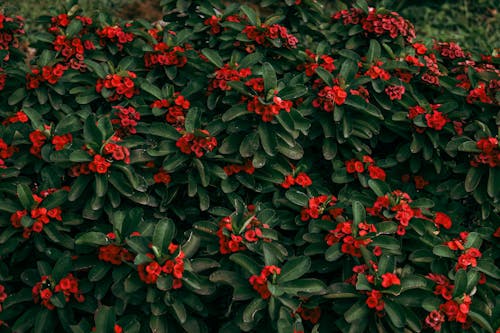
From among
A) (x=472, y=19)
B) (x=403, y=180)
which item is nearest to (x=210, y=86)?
(x=403, y=180)

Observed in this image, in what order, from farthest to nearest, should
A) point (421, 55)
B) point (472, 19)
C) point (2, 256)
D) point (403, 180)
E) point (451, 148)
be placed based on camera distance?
point (472, 19), point (421, 55), point (403, 180), point (451, 148), point (2, 256)

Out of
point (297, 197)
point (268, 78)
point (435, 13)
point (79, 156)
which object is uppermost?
point (268, 78)

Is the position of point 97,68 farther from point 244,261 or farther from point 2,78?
point 244,261

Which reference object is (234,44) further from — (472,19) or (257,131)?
(472,19)

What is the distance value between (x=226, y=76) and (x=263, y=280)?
3.06ft

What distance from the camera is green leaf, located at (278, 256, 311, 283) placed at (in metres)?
2.21

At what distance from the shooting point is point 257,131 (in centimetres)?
255

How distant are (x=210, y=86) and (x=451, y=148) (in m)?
1.02

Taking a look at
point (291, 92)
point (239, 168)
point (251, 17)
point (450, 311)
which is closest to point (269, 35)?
point (251, 17)

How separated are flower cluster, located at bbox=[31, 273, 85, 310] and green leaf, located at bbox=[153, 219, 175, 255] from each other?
357 mm

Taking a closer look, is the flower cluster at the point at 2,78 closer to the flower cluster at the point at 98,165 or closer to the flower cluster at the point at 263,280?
the flower cluster at the point at 98,165

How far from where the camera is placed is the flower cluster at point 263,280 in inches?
85.3

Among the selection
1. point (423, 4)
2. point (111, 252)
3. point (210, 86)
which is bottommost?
point (423, 4)

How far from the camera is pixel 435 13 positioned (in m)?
5.89
